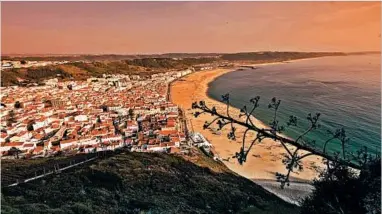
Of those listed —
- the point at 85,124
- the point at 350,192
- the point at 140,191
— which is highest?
the point at 350,192

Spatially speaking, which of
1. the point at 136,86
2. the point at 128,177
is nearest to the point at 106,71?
the point at 136,86

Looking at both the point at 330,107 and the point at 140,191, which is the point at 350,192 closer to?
the point at 140,191

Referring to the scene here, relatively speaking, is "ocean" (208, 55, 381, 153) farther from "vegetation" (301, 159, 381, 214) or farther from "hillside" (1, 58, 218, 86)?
"hillside" (1, 58, 218, 86)

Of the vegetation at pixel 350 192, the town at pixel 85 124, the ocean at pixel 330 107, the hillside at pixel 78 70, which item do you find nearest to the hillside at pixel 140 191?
the ocean at pixel 330 107

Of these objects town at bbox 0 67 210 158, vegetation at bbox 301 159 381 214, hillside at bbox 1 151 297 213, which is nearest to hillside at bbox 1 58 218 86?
town at bbox 0 67 210 158

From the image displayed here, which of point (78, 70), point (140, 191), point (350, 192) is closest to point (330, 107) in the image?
point (140, 191)

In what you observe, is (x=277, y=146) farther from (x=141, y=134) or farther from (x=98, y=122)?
(x=98, y=122)
